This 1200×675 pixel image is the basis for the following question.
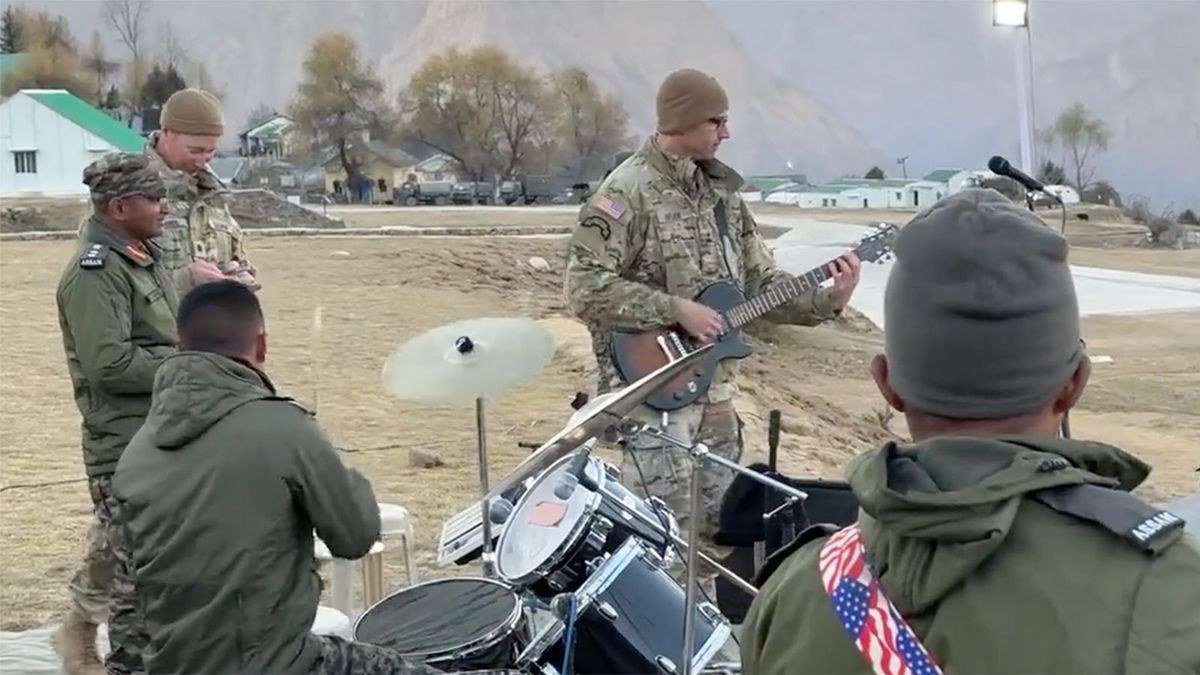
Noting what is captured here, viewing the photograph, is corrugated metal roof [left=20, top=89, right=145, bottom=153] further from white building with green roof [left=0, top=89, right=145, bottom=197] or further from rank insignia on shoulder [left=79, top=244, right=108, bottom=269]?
rank insignia on shoulder [left=79, top=244, right=108, bottom=269]

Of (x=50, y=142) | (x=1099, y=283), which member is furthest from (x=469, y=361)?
(x=50, y=142)

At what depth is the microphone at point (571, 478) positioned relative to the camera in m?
3.70

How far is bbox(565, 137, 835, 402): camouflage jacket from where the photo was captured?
4.70m

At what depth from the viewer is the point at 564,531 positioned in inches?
140

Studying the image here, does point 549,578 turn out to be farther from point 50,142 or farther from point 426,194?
point 426,194

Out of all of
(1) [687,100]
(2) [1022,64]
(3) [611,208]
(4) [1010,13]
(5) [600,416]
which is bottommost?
(5) [600,416]

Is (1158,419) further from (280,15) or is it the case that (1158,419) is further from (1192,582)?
(280,15)

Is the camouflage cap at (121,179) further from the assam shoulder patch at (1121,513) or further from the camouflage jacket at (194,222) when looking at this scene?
the assam shoulder patch at (1121,513)

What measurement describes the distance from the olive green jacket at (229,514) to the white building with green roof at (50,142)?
33.9 m

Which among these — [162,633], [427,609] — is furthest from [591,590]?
[162,633]

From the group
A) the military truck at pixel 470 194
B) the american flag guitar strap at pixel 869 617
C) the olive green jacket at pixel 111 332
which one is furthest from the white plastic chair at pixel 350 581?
the military truck at pixel 470 194

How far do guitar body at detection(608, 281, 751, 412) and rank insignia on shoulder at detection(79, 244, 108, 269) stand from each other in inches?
65.8

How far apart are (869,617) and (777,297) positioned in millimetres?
3481

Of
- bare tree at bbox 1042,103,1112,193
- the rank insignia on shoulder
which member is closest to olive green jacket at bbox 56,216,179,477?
the rank insignia on shoulder
